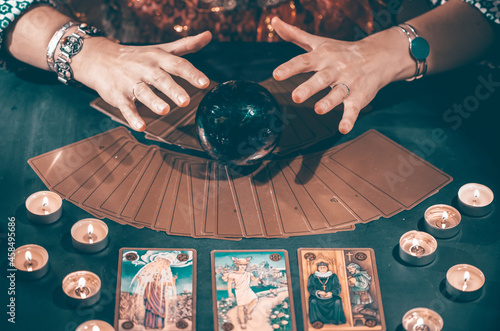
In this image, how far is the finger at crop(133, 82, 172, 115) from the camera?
1.94m

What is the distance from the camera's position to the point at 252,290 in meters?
1.77

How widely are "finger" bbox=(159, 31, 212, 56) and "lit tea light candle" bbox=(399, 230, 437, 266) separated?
817 mm

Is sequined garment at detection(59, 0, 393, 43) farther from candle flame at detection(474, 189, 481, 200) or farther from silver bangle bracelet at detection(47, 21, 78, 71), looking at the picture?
candle flame at detection(474, 189, 481, 200)

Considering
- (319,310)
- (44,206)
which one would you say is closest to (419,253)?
(319,310)

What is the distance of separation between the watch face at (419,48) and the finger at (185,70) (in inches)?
28.4

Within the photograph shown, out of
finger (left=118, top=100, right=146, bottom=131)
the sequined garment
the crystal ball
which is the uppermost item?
the sequined garment

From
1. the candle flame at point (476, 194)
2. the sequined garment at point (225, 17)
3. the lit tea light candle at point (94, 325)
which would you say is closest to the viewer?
the lit tea light candle at point (94, 325)

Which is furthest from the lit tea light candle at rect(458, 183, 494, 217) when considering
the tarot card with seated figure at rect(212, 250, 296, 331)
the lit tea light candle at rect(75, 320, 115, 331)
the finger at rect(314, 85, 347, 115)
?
the lit tea light candle at rect(75, 320, 115, 331)

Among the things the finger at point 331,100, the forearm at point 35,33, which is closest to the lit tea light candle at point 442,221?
the finger at point 331,100

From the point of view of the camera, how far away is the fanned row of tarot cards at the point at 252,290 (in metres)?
1.70

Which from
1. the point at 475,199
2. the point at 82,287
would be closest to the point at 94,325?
the point at 82,287

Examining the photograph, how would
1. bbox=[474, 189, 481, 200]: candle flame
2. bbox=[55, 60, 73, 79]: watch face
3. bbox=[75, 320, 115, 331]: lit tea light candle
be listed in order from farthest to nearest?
bbox=[55, 60, 73, 79]: watch face → bbox=[474, 189, 481, 200]: candle flame → bbox=[75, 320, 115, 331]: lit tea light candle

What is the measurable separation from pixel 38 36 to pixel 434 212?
136 cm

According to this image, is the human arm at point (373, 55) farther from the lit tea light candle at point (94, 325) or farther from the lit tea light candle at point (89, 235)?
the lit tea light candle at point (94, 325)
